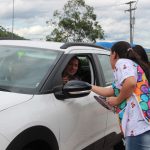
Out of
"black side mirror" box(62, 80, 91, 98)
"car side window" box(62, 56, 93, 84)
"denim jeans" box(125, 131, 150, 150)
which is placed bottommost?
"denim jeans" box(125, 131, 150, 150)

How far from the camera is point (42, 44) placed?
489 cm

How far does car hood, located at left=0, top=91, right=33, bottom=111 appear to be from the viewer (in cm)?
359

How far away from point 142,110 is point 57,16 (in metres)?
27.1

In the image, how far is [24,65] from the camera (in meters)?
4.45

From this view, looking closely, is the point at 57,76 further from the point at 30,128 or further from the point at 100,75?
the point at 100,75

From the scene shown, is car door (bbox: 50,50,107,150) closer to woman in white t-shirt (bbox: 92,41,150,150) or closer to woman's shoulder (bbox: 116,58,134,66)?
woman in white t-shirt (bbox: 92,41,150,150)

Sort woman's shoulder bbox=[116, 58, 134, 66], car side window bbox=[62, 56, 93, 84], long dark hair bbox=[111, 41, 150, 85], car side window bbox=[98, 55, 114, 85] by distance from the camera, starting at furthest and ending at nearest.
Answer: car side window bbox=[98, 55, 114, 85] → car side window bbox=[62, 56, 93, 84] → long dark hair bbox=[111, 41, 150, 85] → woman's shoulder bbox=[116, 58, 134, 66]

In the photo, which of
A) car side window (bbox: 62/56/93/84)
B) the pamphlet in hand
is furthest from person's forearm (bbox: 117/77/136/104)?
car side window (bbox: 62/56/93/84)

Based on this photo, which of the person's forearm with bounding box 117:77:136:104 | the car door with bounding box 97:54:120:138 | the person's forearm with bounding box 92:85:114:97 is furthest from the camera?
the car door with bounding box 97:54:120:138

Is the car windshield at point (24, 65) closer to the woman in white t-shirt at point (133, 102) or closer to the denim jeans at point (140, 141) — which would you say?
the woman in white t-shirt at point (133, 102)

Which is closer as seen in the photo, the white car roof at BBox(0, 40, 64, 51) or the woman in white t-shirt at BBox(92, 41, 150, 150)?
the woman in white t-shirt at BBox(92, 41, 150, 150)

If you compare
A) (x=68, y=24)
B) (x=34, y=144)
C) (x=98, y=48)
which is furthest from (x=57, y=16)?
(x=34, y=144)

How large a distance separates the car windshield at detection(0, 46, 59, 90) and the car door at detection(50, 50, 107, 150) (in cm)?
25

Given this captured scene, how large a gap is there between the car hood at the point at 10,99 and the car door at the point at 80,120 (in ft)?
1.32
